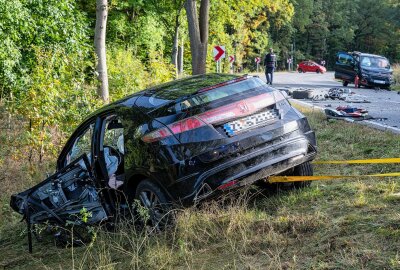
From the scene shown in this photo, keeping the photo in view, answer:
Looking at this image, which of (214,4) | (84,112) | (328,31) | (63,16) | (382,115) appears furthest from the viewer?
(328,31)

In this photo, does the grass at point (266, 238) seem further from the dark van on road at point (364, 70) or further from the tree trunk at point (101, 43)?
the dark van on road at point (364, 70)

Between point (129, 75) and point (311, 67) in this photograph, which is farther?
point (311, 67)

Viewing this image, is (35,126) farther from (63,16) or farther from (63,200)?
(63,16)

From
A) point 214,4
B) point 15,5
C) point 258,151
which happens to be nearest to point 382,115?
point 258,151

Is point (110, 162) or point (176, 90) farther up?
point (176, 90)

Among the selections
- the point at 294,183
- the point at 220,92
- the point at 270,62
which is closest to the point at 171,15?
the point at 270,62

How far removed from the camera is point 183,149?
164 inches

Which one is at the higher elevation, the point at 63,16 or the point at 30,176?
the point at 63,16

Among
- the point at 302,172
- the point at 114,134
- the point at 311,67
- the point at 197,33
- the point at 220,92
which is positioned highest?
the point at 197,33

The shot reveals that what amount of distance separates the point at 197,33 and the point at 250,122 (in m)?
12.0

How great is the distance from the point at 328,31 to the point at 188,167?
81224 mm

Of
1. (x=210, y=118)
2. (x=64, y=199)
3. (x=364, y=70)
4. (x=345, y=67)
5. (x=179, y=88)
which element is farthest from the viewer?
(x=345, y=67)

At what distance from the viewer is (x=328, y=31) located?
262 ft

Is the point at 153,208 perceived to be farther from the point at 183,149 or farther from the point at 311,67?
the point at 311,67
